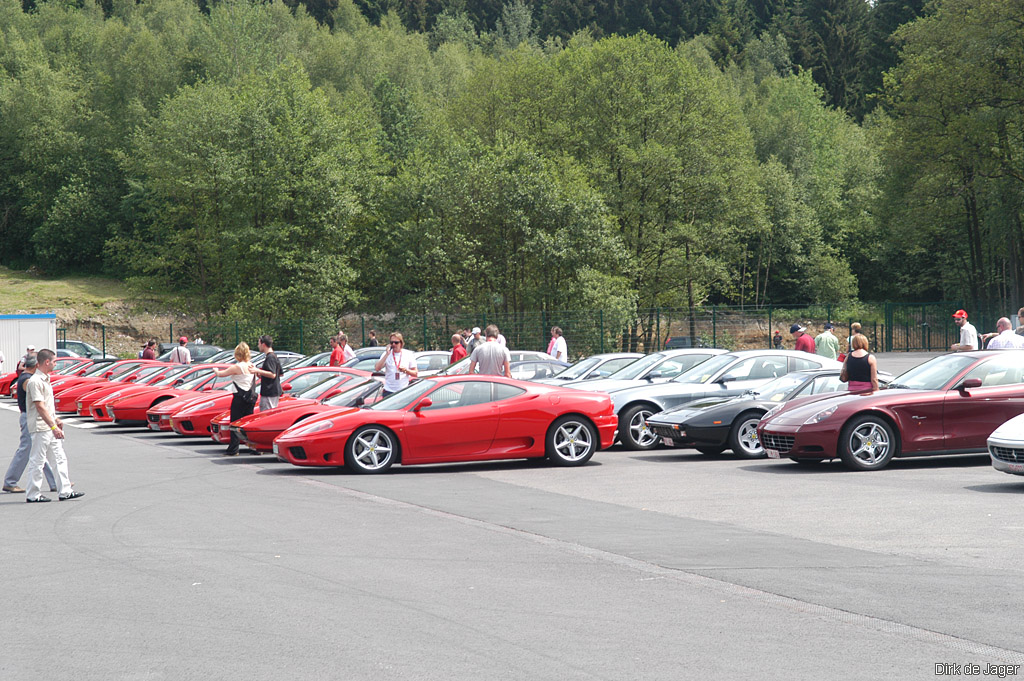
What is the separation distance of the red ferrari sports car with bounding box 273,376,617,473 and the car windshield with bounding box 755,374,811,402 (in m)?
2.81

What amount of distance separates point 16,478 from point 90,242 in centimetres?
6715

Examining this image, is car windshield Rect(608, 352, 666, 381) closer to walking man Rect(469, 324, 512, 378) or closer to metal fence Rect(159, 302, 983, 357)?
walking man Rect(469, 324, 512, 378)

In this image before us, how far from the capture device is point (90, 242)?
7506 cm

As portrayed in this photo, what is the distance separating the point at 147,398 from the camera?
78.4ft

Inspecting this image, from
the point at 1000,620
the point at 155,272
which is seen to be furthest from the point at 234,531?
the point at 155,272

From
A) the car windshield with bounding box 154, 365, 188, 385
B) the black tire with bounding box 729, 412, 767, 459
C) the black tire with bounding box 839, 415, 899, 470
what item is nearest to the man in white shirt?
the black tire with bounding box 729, 412, 767, 459

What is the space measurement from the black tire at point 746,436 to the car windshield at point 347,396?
6.36 meters

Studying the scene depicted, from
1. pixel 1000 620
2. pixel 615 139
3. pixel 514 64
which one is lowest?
pixel 1000 620

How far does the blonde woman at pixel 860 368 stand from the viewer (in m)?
15.0

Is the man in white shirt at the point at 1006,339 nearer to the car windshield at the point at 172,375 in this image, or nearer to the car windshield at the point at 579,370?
the car windshield at the point at 579,370

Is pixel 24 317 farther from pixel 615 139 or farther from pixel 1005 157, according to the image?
pixel 1005 157

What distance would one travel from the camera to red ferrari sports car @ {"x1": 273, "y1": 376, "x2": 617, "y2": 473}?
14.6 metres

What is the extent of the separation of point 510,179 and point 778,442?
36203 mm

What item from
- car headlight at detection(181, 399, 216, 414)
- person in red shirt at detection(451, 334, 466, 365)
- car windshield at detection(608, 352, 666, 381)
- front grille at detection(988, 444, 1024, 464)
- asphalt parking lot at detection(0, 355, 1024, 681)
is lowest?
asphalt parking lot at detection(0, 355, 1024, 681)
